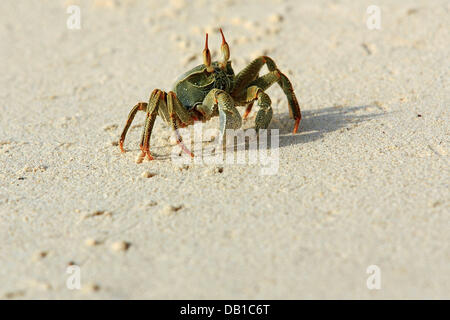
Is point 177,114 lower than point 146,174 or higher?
higher

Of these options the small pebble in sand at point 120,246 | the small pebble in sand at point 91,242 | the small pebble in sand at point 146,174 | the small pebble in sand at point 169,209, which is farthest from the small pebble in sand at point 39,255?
the small pebble in sand at point 146,174

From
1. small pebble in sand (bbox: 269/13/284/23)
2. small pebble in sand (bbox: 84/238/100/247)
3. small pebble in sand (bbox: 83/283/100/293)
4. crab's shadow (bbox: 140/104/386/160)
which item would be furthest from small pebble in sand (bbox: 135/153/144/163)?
small pebble in sand (bbox: 269/13/284/23)

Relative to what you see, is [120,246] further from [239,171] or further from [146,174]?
[239,171]

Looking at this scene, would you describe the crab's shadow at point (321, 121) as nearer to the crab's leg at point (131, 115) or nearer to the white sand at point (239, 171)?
the white sand at point (239, 171)

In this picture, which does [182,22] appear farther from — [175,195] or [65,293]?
[65,293]

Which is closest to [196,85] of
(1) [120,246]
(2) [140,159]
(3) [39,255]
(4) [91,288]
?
(2) [140,159]

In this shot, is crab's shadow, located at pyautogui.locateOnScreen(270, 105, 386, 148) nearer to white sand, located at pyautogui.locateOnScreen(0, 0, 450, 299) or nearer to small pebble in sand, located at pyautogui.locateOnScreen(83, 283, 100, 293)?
white sand, located at pyautogui.locateOnScreen(0, 0, 450, 299)

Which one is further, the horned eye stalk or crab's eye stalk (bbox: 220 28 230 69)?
crab's eye stalk (bbox: 220 28 230 69)
